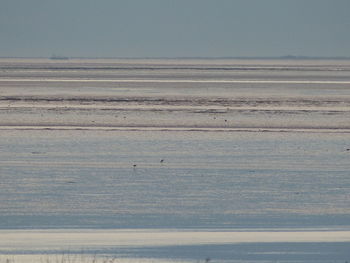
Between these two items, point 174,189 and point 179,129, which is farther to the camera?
point 179,129

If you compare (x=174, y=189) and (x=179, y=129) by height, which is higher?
(x=179, y=129)

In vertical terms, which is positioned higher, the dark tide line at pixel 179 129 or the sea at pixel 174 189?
the dark tide line at pixel 179 129

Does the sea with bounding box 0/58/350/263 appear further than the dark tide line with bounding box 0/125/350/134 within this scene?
No

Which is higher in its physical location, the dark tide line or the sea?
the dark tide line

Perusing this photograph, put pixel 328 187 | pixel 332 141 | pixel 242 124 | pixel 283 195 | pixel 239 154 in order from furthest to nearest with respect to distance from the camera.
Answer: pixel 242 124 < pixel 332 141 < pixel 239 154 < pixel 328 187 < pixel 283 195

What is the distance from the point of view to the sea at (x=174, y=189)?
9664mm

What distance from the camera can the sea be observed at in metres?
9.66

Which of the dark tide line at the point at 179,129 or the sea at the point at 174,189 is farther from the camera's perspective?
the dark tide line at the point at 179,129

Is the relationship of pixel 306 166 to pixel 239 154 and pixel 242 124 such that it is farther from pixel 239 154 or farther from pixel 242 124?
pixel 242 124

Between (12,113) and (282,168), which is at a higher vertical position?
(12,113)

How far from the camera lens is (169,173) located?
51.0 feet

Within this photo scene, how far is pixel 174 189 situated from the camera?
1368 cm

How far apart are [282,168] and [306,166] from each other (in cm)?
50

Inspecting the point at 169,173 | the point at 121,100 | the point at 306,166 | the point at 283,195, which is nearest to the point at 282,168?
the point at 306,166
